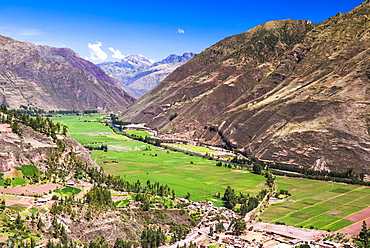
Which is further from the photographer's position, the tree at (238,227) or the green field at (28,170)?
the green field at (28,170)

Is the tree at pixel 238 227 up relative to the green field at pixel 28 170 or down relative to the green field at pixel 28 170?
down

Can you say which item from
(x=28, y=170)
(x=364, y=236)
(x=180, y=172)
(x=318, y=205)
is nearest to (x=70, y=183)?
(x=28, y=170)

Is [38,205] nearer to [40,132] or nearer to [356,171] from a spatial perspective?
[40,132]

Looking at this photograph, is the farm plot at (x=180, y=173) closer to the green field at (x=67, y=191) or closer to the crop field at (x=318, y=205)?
the crop field at (x=318, y=205)

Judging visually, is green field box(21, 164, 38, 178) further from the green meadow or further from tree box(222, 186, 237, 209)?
tree box(222, 186, 237, 209)

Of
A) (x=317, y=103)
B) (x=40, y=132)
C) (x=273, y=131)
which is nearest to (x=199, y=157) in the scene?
(x=273, y=131)

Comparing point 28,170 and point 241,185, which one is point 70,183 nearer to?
point 28,170

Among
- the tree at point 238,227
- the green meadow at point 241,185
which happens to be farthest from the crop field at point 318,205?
the tree at point 238,227

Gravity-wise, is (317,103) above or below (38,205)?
above
